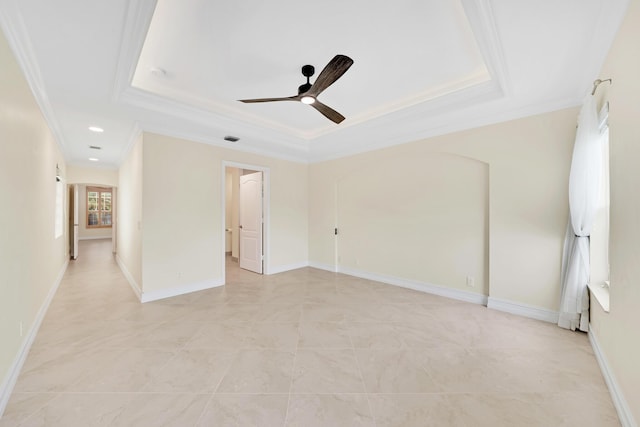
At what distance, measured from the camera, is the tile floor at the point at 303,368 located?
1602 millimetres

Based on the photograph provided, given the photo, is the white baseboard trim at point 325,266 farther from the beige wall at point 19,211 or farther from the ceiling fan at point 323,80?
the beige wall at point 19,211

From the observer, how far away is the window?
36.2ft

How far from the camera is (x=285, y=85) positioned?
9.69 feet

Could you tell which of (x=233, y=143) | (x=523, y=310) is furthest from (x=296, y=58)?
(x=523, y=310)

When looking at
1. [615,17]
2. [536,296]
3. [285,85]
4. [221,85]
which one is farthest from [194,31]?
[536,296]

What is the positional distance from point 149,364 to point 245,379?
88cm

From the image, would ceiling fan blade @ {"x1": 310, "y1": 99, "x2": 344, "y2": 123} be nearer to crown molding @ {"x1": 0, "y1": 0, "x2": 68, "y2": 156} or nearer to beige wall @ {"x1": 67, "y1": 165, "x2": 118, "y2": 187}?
crown molding @ {"x1": 0, "y1": 0, "x2": 68, "y2": 156}

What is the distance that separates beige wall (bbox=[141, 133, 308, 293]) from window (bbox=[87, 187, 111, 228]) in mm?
10511

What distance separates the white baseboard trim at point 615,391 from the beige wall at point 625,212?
41mm

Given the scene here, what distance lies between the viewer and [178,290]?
3865mm

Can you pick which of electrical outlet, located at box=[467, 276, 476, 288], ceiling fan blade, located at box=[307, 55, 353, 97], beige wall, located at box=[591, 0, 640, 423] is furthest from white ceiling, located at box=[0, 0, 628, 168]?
electrical outlet, located at box=[467, 276, 476, 288]

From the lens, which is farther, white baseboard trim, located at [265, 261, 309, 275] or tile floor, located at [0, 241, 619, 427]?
white baseboard trim, located at [265, 261, 309, 275]

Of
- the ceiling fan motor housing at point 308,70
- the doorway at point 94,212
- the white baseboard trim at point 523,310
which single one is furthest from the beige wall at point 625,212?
the doorway at point 94,212

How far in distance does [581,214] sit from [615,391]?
151 cm
